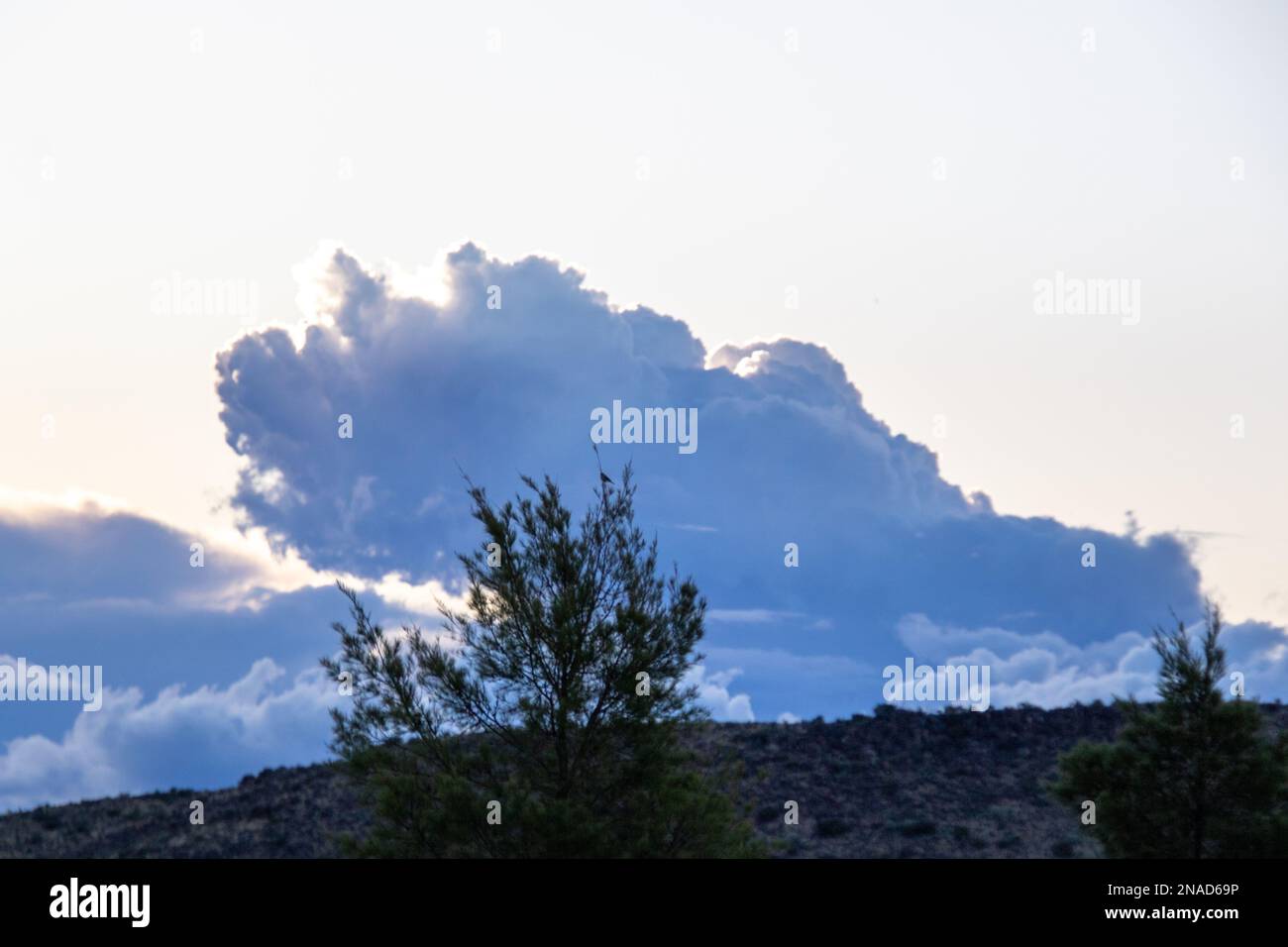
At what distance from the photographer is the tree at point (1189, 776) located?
22688 mm

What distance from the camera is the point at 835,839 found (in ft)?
124

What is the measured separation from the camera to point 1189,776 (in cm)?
2308

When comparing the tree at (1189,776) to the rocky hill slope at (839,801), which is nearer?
the tree at (1189,776)

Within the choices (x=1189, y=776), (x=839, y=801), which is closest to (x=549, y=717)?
(x=1189, y=776)

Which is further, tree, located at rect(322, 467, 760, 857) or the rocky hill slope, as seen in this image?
the rocky hill slope

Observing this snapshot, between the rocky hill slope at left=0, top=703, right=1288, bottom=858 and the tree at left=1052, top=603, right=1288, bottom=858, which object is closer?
the tree at left=1052, top=603, right=1288, bottom=858

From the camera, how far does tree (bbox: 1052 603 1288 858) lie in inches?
893

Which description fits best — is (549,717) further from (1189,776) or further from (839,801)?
(839,801)

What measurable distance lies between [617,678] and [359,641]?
4.85 metres

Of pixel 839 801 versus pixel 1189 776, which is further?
pixel 839 801
